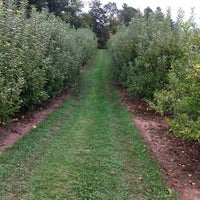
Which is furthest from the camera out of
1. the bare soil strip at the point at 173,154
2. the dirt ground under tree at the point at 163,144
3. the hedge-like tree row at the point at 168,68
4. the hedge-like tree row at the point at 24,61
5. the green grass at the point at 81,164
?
the hedge-like tree row at the point at 24,61

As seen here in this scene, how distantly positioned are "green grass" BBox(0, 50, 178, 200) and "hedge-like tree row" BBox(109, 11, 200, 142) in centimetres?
104

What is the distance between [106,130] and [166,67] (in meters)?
3.51

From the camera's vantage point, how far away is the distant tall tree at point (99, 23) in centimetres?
5922

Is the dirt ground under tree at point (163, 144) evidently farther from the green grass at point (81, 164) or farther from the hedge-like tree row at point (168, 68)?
the hedge-like tree row at point (168, 68)

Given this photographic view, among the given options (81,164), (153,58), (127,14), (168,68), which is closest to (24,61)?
(81,164)

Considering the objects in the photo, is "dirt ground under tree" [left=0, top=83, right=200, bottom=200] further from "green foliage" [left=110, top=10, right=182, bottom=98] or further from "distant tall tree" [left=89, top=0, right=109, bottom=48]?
"distant tall tree" [left=89, top=0, right=109, bottom=48]

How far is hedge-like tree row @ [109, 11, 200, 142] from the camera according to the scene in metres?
5.75

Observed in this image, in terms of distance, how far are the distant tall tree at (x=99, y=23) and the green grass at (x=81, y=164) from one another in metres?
51.4

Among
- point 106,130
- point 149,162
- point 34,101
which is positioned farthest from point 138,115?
point 149,162

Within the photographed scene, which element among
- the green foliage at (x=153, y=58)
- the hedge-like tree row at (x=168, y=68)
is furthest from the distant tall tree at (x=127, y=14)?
the green foliage at (x=153, y=58)

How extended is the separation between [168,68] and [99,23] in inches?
2051

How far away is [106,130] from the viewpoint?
26.7 ft

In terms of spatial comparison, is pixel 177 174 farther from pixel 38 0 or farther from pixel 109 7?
pixel 109 7

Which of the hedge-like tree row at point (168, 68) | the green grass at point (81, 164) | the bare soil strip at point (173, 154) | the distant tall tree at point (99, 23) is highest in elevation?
the distant tall tree at point (99, 23)
